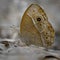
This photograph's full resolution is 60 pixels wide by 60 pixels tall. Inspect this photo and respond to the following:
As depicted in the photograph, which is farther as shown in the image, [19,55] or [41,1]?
[41,1]

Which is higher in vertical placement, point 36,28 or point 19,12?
point 19,12

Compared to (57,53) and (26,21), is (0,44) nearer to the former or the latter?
(26,21)

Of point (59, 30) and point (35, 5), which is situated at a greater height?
point (35, 5)

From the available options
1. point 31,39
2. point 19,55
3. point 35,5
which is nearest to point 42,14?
point 35,5
